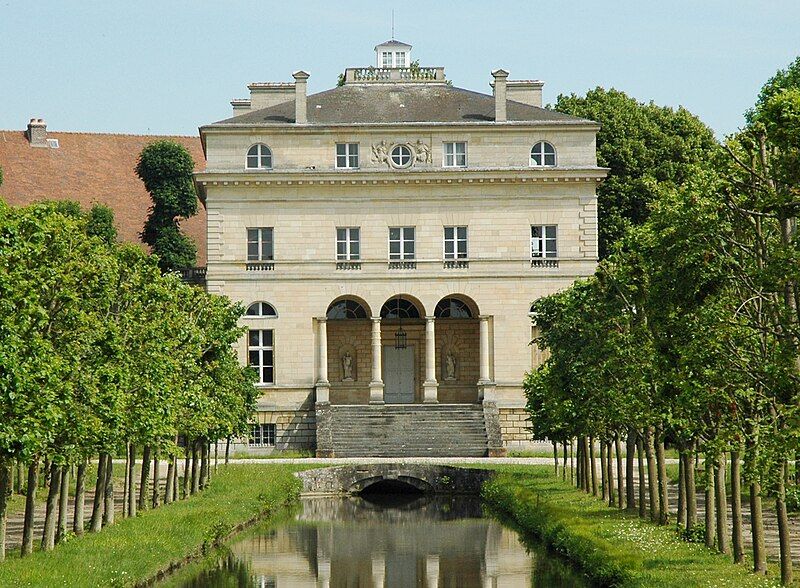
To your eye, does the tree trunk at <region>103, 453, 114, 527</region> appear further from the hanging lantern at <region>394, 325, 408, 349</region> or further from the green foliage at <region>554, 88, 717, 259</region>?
the green foliage at <region>554, 88, 717, 259</region>

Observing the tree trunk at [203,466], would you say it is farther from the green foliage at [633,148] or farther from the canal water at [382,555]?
the green foliage at [633,148]

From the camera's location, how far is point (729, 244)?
27.2 m

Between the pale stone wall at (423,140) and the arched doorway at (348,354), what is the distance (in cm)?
751

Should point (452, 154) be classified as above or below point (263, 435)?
above

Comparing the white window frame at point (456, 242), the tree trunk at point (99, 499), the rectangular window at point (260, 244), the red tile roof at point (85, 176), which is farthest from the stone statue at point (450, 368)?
the tree trunk at point (99, 499)

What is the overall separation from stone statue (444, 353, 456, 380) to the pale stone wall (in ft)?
32.1

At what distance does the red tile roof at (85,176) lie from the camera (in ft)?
347

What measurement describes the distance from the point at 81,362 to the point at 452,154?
42.6 meters

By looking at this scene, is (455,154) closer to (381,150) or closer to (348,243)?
(381,150)

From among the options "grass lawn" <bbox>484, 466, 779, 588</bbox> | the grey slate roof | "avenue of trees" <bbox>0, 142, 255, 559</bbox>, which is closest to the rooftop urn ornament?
the grey slate roof

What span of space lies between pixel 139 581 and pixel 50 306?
5942 millimetres

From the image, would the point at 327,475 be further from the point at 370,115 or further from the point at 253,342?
the point at 370,115

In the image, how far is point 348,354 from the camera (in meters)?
73.6

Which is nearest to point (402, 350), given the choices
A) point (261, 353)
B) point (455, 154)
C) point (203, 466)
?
point (261, 353)
